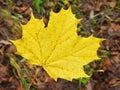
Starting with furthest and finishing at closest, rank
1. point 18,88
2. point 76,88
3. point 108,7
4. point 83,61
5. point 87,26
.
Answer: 1. point 108,7
2. point 87,26
3. point 76,88
4. point 18,88
5. point 83,61

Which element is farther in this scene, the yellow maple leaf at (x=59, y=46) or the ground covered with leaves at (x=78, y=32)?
the ground covered with leaves at (x=78, y=32)

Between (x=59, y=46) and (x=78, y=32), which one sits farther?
(x=78, y=32)

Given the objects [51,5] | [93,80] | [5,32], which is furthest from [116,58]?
[5,32]

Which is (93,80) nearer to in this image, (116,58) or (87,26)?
(116,58)

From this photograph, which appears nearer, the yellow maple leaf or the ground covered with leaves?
the yellow maple leaf
